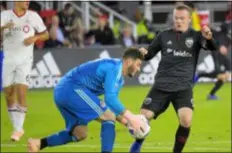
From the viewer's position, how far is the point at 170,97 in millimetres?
11266

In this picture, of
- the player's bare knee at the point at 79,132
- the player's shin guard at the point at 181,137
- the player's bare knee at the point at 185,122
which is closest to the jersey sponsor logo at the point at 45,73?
the player's shin guard at the point at 181,137

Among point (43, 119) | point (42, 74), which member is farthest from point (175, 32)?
point (42, 74)

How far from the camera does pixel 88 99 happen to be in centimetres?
1016

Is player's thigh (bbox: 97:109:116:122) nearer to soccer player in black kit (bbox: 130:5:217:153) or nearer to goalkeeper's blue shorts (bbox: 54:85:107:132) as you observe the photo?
goalkeeper's blue shorts (bbox: 54:85:107:132)

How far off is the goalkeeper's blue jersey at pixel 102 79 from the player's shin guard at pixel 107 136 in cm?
43

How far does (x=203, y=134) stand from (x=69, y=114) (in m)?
4.48

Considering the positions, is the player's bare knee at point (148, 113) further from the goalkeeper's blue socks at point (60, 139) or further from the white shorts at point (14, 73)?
the white shorts at point (14, 73)

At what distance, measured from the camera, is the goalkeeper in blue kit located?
9688 millimetres

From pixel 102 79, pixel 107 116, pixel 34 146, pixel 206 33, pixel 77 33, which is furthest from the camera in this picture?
pixel 77 33

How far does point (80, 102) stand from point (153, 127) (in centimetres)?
543

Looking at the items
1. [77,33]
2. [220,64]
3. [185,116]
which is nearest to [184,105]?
[185,116]

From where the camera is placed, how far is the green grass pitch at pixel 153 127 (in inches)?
512

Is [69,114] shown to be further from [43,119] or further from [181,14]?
[43,119]

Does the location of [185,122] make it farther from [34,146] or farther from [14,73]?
[14,73]
